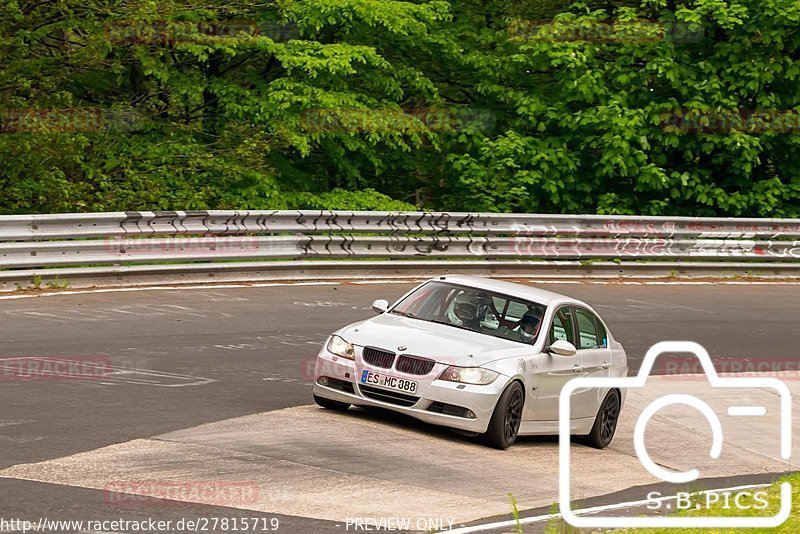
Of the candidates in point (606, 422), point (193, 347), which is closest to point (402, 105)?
point (193, 347)

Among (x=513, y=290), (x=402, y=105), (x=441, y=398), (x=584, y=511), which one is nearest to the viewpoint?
(x=584, y=511)

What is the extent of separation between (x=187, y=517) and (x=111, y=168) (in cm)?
1732

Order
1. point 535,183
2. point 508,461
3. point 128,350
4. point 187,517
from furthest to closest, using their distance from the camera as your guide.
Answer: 1. point 535,183
2. point 128,350
3. point 508,461
4. point 187,517

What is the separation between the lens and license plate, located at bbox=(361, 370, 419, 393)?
38.1 ft

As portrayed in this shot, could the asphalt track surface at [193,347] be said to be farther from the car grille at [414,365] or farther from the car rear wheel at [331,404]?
the car grille at [414,365]

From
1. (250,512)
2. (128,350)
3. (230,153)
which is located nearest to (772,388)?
(128,350)

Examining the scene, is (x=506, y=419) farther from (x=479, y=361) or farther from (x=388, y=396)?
(x=388, y=396)

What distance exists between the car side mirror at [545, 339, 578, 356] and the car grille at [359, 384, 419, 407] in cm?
151

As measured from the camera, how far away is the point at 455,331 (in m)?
12.5

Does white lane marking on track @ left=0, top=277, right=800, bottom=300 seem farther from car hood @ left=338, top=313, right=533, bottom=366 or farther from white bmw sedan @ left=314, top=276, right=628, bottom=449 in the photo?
car hood @ left=338, top=313, right=533, bottom=366

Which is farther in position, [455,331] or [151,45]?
[151,45]

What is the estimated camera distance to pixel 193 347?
15.2 m

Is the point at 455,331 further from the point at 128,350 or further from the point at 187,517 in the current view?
the point at 187,517

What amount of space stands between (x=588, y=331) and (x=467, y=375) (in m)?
2.38
